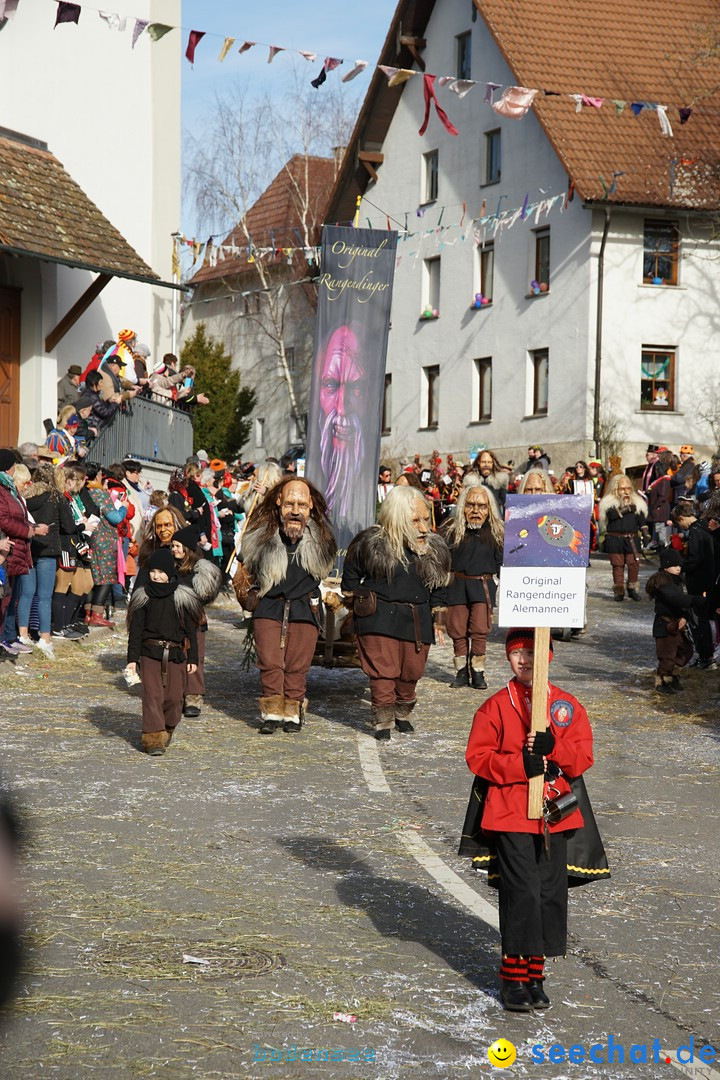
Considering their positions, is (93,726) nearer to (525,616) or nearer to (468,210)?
(525,616)

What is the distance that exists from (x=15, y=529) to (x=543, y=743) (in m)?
8.85

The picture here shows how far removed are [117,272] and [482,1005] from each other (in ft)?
67.8

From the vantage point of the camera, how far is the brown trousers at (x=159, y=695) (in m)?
11.2

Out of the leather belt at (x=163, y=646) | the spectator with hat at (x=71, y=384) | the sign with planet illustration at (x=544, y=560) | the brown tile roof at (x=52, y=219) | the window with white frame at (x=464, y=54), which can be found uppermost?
the window with white frame at (x=464, y=54)

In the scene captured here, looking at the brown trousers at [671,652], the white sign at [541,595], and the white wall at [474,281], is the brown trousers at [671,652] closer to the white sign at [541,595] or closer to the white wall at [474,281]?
the white sign at [541,595]

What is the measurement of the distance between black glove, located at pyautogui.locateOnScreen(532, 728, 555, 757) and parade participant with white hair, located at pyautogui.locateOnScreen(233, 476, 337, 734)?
260 inches

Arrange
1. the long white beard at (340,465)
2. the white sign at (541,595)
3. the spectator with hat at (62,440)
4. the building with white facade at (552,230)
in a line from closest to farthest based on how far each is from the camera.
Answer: the white sign at (541,595) < the long white beard at (340,465) < the spectator with hat at (62,440) < the building with white facade at (552,230)

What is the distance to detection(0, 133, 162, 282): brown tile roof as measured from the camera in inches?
928

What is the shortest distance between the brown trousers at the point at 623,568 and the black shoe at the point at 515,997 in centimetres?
1783

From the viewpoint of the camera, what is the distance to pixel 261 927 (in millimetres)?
6785

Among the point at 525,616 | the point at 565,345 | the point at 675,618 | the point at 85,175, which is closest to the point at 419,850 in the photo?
the point at 525,616

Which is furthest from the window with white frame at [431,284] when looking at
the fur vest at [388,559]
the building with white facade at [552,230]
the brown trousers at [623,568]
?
the fur vest at [388,559]

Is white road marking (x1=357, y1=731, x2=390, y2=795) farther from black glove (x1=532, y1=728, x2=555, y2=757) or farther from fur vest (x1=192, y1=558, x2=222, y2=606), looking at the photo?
black glove (x1=532, y1=728, x2=555, y2=757)

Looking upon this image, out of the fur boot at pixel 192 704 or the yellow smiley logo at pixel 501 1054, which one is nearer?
the yellow smiley logo at pixel 501 1054
